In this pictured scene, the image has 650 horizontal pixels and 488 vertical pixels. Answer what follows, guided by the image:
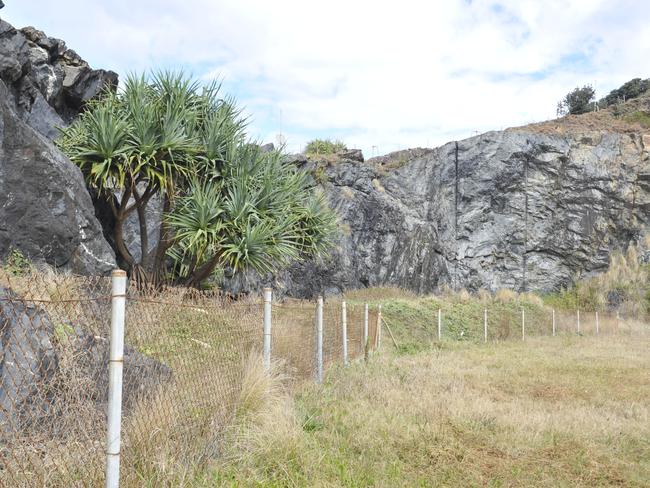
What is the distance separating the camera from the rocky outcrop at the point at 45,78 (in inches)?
486

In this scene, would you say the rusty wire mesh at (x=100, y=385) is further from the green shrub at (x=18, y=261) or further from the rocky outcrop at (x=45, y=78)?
the rocky outcrop at (x=45, y=78)

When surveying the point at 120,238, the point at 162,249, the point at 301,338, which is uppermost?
the point at 120,238

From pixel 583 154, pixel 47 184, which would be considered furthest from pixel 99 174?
pixel 583 154

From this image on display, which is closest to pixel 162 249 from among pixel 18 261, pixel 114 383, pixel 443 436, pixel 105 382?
pixel 18 261

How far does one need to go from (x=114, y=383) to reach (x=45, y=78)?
1434cm

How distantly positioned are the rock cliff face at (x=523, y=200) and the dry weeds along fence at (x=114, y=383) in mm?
28451

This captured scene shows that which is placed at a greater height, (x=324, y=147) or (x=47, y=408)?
(x=324, y=147)

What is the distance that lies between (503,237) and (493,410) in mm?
30003

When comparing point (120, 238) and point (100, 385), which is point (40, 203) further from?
point (100, 385)

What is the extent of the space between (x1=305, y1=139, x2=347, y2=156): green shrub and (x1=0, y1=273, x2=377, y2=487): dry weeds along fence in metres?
27.8

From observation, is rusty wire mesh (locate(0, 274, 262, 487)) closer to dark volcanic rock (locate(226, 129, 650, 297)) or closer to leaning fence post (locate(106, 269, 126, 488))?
leaning fence post (locate(106, 269, 126, 488))

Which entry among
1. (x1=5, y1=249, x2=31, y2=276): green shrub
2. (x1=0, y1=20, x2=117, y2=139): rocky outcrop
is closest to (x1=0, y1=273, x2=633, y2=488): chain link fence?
(x1=5, y1=249, x2=31, y2=276): green shrub

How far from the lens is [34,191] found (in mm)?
10938

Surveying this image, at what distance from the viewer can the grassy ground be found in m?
5.08
